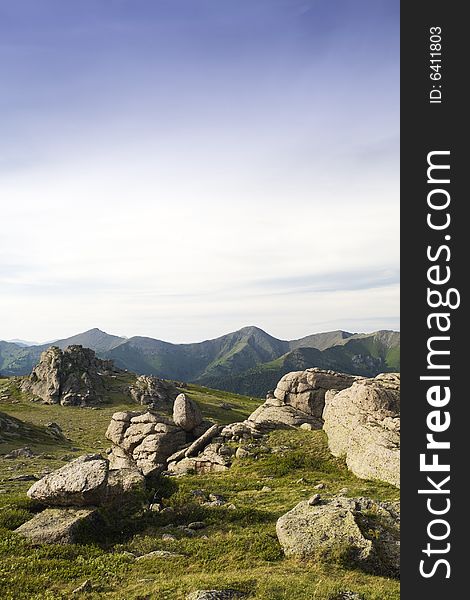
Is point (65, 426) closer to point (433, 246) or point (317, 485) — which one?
point (317, 485)

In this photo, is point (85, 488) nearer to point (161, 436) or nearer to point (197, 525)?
point (197, 525)

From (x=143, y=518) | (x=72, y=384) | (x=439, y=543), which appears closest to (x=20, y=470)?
(x=143, y=518)

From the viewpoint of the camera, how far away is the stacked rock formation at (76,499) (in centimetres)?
2273

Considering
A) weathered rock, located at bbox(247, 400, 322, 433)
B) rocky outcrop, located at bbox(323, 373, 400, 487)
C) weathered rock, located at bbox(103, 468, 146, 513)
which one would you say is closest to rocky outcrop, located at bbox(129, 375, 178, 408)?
weathered rock, located at bbox(247, 400, 322, 433)

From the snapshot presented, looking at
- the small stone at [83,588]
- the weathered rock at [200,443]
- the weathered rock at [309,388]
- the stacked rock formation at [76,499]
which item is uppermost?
the weathered rock at [309,388]

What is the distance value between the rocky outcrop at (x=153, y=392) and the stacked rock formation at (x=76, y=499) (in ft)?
343

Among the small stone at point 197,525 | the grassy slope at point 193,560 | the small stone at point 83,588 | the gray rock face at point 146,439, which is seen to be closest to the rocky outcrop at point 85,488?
the grassy slope at point 193,560

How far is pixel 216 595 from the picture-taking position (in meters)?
15.5

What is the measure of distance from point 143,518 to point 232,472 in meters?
20.0

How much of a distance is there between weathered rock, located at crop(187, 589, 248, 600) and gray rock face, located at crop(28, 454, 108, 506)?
38.2 ft

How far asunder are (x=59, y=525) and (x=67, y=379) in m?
122

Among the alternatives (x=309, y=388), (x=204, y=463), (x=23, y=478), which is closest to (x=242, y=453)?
(x=204, y=463)

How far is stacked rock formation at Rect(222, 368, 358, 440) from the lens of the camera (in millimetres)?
57500

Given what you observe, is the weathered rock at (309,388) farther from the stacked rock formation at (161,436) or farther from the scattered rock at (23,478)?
the scattered rock at (23,478)
